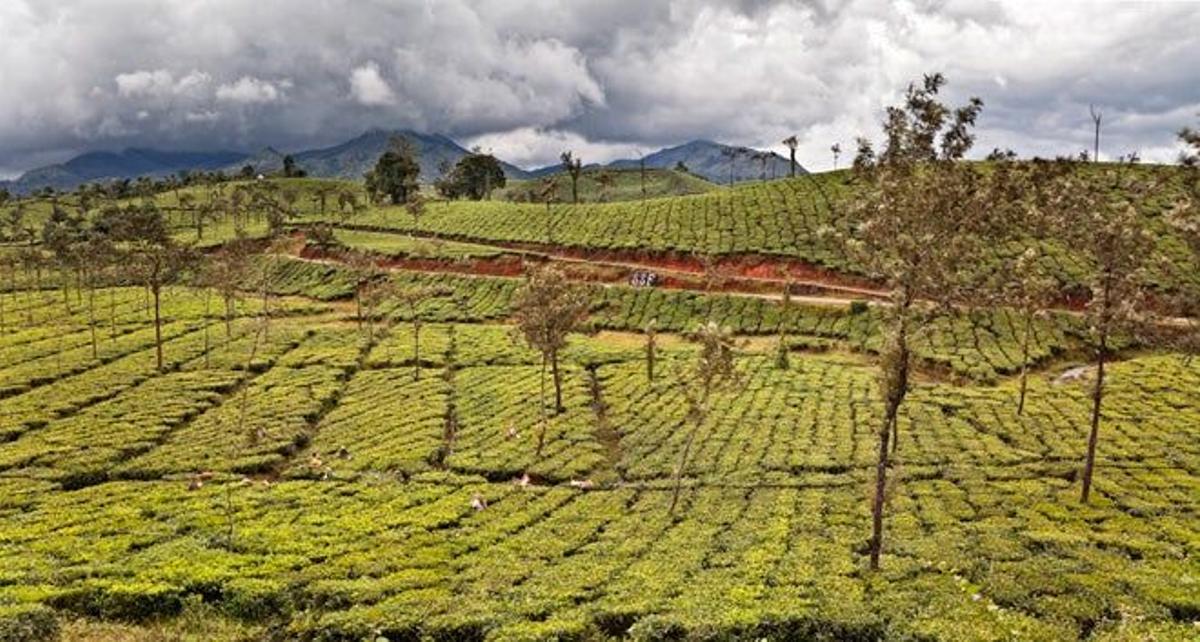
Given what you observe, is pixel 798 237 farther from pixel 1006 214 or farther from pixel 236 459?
pixel 236 459

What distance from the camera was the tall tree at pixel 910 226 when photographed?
26375 millimetres

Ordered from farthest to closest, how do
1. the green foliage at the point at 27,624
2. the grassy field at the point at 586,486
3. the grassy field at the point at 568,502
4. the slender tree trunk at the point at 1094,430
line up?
the slender tree trunk at the point at 1094,430 < the grassy field at the point at 586,486 < the grassy field at the point at 568,502 < the green foliage at the point at 27,624

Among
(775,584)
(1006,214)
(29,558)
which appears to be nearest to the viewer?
(775,584)

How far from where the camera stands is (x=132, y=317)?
9375cm

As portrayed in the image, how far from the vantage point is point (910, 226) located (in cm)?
2723

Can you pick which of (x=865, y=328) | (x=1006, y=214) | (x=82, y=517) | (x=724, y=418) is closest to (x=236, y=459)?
(x=82, y=517)

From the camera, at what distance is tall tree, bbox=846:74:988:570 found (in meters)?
26.4

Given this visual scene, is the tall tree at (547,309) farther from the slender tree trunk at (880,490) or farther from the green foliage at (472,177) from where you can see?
the green foliage at (472,177)

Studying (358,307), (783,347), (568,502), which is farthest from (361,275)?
(568,502)

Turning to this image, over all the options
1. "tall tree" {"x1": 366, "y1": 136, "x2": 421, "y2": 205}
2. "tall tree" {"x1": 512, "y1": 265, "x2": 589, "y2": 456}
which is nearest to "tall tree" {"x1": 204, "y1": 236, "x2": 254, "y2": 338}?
"tall tree" {"x1": 512, "y1": 265, "x2": 589, "y2": 456}

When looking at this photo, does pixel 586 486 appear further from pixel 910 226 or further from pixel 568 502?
pixel 910 226

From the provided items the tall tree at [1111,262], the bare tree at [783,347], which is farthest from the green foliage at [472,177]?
the tall tree at [1111,262]

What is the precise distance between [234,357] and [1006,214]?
61936 mm

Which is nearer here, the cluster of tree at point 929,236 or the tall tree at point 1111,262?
the cluster of tree at point 929,236
